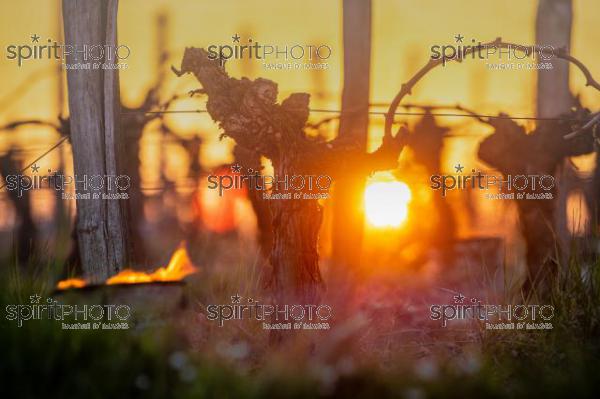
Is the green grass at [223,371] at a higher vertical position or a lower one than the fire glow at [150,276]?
lower

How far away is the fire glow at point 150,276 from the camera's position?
217 inches

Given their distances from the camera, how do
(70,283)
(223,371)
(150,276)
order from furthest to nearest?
(150,276) → (70,283) → (223,371)

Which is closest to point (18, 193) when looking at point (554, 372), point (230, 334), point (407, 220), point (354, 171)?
point (230, 334)

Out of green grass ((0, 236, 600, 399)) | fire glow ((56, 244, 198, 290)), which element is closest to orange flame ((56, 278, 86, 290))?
fire glow ((56, 244, 198, 290))

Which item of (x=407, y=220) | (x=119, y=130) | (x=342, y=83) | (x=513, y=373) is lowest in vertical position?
(x=513, y=373)

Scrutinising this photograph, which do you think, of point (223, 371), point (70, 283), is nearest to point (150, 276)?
point (70, 283)

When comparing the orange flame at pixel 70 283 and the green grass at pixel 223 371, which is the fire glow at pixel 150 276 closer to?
the orange flame at pixel 70 283

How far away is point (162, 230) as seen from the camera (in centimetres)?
1338

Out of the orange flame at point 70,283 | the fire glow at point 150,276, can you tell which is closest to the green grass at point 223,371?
the orange flame at point 70,283

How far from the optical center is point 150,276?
19.0ft

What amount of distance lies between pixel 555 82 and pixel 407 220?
303 centimetres

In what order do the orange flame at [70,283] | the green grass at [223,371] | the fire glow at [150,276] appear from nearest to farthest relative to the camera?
the green grass at [223,371], the orange flame at [70,283], the fire glow at [150,276]

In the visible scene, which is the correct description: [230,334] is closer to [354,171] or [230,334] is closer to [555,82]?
[354,171]

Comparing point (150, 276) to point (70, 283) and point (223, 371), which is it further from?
point (223, 371)
